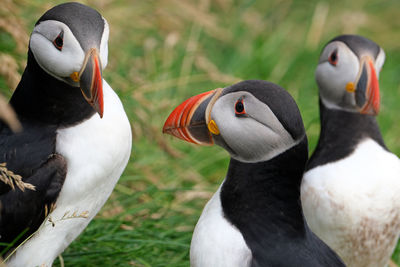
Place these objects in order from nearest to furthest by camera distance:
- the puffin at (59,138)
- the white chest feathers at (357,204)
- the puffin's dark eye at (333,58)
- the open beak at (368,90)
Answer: the puffin at (59,138)
the white chest feathers at (357,204)
the open beak at (368,90)
the puffin's dark eye at (333,58)

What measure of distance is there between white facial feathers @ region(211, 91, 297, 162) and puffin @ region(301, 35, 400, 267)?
114 cm

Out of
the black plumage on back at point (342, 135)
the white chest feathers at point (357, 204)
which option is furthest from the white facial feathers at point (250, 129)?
the black plumage on back at point (342, 135)

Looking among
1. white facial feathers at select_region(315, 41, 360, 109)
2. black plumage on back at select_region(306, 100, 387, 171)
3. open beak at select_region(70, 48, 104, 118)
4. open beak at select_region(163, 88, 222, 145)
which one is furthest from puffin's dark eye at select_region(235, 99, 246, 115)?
white facial feathers at select_region(315, 41, 360, 109)

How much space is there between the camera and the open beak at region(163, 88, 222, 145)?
3167mm

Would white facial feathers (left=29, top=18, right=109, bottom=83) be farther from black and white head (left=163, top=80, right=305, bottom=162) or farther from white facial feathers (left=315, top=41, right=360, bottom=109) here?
white facial feathers (left=315, top=41, right=360, bottom=109)

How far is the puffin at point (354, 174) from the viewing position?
161 inches

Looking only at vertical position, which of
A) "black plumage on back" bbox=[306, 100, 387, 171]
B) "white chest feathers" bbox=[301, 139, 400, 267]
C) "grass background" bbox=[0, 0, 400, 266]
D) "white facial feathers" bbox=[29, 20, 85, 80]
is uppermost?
"white facial feathers" bbox=[29, 20, 85, 80]

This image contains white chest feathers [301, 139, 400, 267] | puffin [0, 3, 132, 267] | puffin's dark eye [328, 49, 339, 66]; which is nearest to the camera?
puffin [0, 3, 132, 267]

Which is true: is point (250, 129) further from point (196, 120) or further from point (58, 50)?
point (58, 50)

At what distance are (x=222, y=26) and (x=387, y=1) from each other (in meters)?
2.86

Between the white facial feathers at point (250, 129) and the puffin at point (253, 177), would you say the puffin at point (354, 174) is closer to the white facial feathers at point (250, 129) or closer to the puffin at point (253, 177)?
the puffin at point (253, 177)

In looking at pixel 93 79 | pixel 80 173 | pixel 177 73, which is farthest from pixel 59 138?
pixel 177 73

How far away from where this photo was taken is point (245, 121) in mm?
3047

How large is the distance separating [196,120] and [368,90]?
4.89 feet
